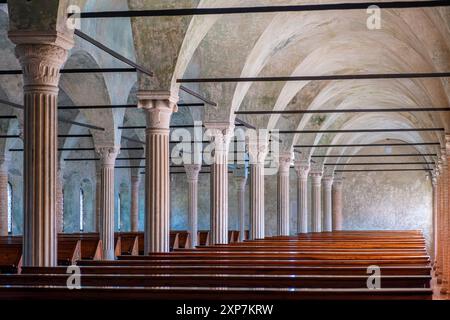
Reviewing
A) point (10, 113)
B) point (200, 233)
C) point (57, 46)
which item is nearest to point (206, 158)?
point (200, 233)

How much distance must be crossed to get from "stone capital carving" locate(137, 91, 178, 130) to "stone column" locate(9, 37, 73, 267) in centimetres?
553

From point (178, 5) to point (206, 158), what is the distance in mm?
25374

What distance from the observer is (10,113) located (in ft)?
94.2

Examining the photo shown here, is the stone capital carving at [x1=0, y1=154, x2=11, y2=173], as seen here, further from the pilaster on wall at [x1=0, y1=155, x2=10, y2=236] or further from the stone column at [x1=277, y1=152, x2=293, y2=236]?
the stone column at [x1=277, y1=152, x2=293, y2=236]

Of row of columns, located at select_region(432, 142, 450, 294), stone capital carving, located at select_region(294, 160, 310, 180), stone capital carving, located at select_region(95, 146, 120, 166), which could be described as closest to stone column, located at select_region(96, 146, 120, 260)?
stone capital carving, located at select_region(95, 146, 120, 166)

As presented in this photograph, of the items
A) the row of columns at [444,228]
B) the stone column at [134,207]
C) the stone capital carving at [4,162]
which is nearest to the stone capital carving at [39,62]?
the row of columns at [444,228]

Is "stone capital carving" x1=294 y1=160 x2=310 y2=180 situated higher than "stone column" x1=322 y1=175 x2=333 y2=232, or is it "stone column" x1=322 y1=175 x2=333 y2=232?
"stone capital carving" x1=294 y1=160 x2=310 y2=180

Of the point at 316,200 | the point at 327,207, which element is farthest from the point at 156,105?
the point at 327,207

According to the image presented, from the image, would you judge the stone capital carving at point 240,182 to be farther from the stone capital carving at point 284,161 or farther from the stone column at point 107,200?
the stone column at point 107,200

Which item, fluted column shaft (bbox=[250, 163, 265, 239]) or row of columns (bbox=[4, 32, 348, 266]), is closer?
row of columns (bbox=[4, 32, 348, 266])

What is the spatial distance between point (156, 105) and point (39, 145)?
5.93 m

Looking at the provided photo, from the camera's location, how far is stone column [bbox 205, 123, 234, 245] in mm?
22719

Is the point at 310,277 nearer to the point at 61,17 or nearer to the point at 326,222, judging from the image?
the point at 61,17

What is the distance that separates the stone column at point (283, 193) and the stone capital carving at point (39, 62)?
22.1 meters
